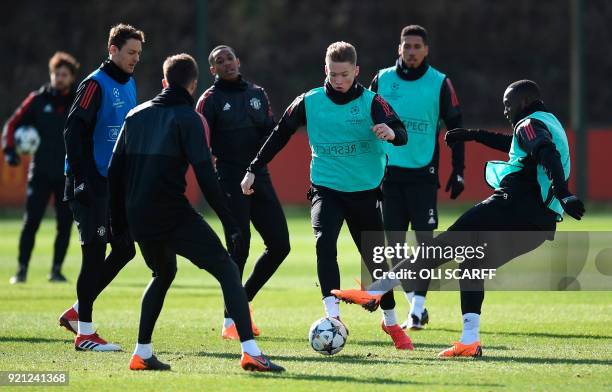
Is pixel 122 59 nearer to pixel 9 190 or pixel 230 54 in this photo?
pixel 230 54

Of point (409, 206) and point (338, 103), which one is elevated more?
point (338, 103)

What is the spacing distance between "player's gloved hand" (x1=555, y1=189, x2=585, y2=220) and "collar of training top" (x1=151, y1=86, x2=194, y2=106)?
8.02 feet

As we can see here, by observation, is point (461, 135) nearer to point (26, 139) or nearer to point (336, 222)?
point (336, 222)

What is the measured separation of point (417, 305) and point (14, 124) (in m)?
6.33

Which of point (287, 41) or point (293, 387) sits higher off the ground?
point (287, 41)

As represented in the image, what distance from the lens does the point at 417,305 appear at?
1084 cm

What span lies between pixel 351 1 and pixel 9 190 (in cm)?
1892

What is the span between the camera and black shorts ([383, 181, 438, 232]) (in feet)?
36.4

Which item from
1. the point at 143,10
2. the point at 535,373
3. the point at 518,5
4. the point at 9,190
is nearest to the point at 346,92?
the point at 535,373

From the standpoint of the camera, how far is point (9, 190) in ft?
99.6

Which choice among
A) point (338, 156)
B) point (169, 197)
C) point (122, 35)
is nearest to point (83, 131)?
point (122, 35)

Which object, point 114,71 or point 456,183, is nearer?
point 114,71

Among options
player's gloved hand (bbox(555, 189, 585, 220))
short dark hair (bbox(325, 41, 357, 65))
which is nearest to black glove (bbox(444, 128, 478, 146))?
short dark hair (bbox(325, 41, 357, 65))

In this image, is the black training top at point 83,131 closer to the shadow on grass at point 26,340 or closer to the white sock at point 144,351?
the shadow on grass at point 26,340
